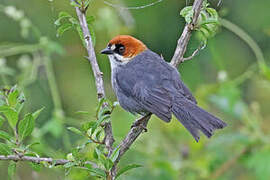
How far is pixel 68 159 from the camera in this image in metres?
2.42

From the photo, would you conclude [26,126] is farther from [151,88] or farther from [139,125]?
[151,88]

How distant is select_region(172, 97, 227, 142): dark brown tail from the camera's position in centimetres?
309

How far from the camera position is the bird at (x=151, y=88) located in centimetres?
333

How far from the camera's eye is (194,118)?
10.8 ft

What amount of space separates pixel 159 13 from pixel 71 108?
162 cm

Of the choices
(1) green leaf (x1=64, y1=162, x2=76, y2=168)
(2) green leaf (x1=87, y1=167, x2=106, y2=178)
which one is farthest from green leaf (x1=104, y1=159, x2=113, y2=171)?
(1) green leaf (x1=64, y1=162, x2=76, y2=168)

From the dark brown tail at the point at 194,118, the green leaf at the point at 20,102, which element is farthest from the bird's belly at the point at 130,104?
the green leaf at the point at 20,102

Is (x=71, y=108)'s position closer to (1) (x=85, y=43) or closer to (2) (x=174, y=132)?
(2) (x=174, y=132)

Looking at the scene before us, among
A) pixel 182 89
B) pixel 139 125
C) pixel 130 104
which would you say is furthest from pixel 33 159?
pixel 182 89

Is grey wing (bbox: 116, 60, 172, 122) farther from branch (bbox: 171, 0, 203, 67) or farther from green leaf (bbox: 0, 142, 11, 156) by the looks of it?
green leaf (bbox: 0, 142, 11, 156)

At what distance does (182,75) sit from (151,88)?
6.21 ft

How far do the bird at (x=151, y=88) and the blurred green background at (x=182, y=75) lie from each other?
1.98ft

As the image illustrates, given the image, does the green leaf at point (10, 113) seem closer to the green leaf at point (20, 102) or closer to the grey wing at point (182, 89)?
the green leaf at point (20, 102)

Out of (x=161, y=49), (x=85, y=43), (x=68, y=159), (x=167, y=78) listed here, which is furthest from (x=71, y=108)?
(x=68, y=159)
